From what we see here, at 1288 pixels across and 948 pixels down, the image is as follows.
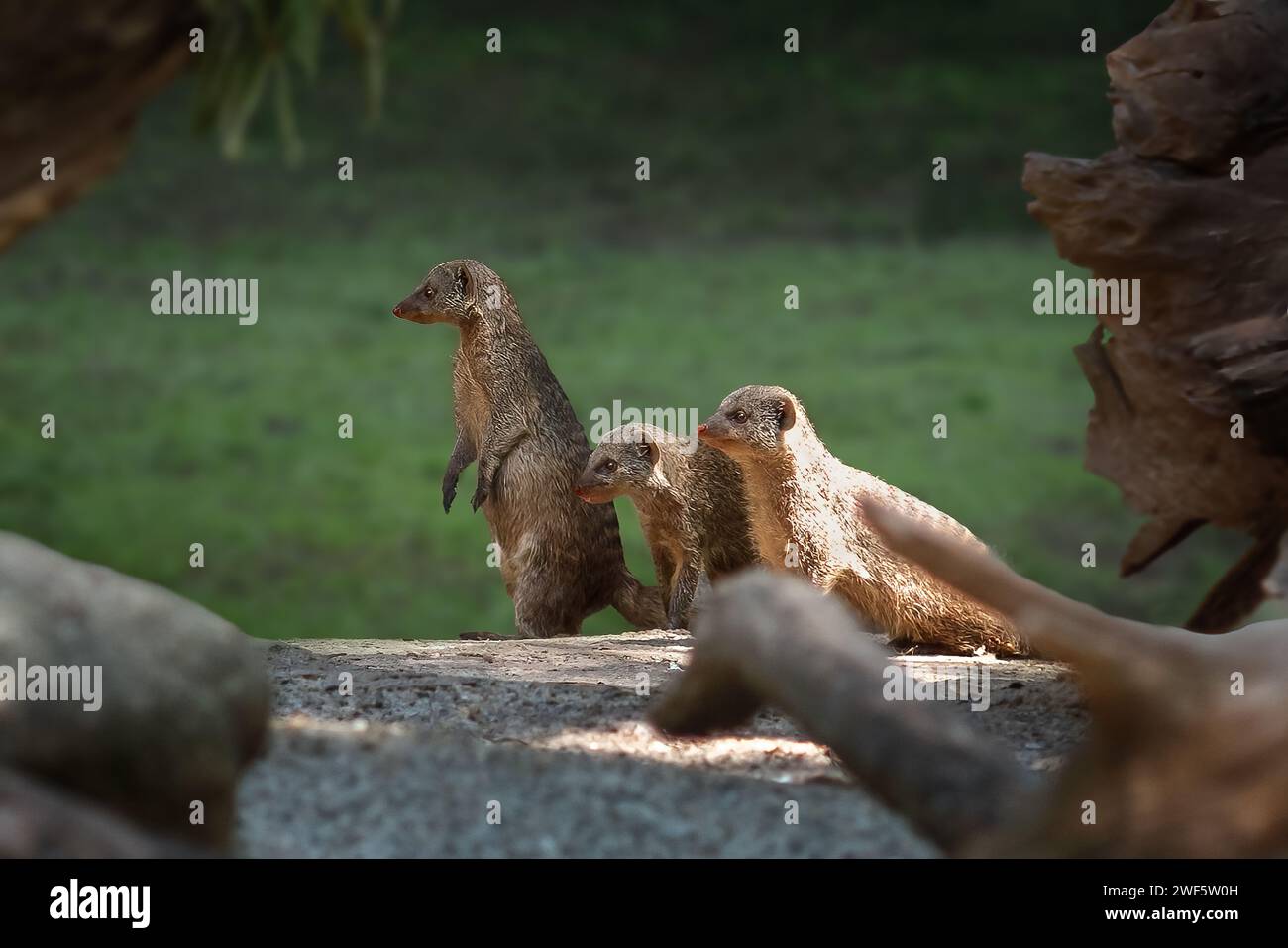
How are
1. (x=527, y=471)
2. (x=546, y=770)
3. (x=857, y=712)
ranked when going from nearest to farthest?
(x=857, y=712), (x=546, y=770), (x=527, y=471)

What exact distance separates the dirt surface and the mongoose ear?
42.3 inches

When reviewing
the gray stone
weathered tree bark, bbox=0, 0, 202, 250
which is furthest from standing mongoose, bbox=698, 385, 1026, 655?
the gray stone

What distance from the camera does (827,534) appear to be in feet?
17.4

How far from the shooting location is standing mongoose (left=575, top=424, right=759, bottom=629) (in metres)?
5.60

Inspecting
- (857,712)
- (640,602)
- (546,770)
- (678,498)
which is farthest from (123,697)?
(640,602)

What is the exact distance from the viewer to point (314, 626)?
10320 millimetres

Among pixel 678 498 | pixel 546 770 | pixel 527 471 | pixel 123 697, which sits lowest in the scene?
pixel 546 770

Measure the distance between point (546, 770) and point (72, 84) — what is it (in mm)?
2050

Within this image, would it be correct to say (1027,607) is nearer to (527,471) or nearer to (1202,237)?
(1202,237)

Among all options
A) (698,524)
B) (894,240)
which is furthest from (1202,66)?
(894,240)

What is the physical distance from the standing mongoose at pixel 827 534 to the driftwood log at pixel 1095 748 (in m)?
2.44

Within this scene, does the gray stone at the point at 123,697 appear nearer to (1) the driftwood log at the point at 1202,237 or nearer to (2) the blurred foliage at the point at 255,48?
(2) the blurred foliage at the point at 255,48

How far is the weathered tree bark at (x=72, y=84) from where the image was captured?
3.40 m

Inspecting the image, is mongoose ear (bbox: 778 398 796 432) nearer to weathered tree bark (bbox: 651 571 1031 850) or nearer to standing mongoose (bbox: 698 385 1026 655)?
standing mongoose (bbox: 698 385 1026 655)
